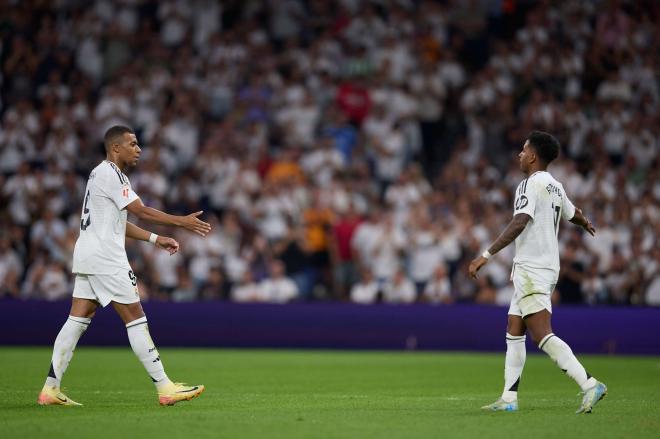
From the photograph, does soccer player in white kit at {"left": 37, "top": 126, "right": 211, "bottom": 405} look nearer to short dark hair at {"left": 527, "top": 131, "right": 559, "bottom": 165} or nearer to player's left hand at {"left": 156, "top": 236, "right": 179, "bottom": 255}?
player's left hand at {"left": 156, "top": 236, "right": 179, "bottom": 255}

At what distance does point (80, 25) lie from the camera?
28031 mm

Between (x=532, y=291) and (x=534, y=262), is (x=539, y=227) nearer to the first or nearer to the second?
(x=534, y=262)

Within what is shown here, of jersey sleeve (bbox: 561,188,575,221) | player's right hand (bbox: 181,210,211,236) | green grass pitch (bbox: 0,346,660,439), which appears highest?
jersey sleeve (bbox: 561,188,575,221)

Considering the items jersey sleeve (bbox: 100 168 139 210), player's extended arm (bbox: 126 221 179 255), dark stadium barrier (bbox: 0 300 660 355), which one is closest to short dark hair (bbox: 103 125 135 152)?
jersey sleeve (bbox: 100 168 139 210)

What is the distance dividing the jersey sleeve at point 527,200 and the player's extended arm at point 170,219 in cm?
289

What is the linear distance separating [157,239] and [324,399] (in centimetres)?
260

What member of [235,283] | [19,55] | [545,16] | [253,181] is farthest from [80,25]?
[545,16]

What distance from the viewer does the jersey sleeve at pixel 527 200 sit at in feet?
34.4

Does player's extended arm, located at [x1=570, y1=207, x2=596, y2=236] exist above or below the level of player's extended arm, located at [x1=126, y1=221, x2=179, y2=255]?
above

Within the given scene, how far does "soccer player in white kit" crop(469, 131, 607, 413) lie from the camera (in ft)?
34.0

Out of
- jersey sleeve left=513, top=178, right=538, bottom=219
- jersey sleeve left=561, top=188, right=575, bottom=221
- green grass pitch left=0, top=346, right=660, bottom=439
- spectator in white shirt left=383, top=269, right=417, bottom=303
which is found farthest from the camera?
spectator in white shirt left=383, top=269, right=417, bottom=303

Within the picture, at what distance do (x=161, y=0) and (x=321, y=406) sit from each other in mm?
20156

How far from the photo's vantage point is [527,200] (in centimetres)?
1051

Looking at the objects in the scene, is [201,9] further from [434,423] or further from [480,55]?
[434,423]
